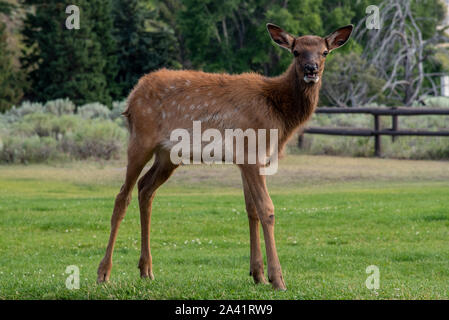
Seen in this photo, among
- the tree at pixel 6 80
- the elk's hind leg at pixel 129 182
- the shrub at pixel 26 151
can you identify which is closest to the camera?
the elk's hind leg at pixel 129 182

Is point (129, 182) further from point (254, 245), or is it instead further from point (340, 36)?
point (340, 36)

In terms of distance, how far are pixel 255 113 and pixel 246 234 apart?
17.0 ft

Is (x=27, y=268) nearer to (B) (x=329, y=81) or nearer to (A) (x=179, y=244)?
(A) (x=179, y=244)

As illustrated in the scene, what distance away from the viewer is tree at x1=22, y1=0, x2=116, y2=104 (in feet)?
117

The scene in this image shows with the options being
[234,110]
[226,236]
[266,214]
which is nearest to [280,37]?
[234,110]

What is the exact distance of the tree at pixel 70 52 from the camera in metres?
35.7

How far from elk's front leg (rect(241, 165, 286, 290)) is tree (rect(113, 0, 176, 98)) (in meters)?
34.7

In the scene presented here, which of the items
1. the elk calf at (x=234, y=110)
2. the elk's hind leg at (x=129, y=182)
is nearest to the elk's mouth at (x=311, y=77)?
the elk calf at (x=234, y=110)

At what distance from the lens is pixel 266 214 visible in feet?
21.7

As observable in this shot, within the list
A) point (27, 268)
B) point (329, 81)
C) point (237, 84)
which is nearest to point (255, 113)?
point (237, 84)

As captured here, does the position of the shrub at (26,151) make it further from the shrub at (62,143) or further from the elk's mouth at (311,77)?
the elk's mouth at (311,77)

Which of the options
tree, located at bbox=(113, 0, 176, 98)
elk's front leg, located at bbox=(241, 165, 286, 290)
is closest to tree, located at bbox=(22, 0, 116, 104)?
tree, located at bbox=(113, 0, 176, 98)

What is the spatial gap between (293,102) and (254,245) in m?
1.44

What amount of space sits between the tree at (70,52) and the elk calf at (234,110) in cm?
2883
